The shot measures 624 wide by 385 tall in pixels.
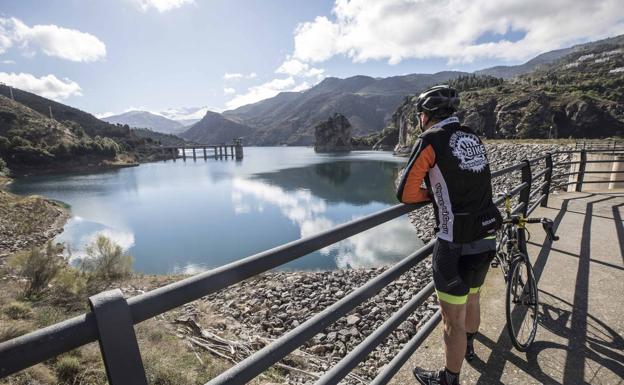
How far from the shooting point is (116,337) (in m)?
1.02

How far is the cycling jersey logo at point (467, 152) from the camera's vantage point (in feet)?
7.58

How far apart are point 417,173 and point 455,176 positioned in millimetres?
261

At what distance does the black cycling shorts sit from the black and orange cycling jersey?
62 millimetres

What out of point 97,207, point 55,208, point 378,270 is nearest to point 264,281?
point 378,270

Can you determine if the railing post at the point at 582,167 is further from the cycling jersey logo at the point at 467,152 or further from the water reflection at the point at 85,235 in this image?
the water reflection at the point at 85,235

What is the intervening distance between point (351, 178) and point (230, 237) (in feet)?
133

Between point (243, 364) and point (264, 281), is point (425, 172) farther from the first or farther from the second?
point (264, 281)

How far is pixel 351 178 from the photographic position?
212 feet

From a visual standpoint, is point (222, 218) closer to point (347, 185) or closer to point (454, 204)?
point (347, 185)

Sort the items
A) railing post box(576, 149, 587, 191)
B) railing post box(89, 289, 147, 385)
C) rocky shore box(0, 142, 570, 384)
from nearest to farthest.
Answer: railing post box(89, 289, 147, 385) < rocky shore box(0, 142, 570, 384) < railing post box(576, 149, 587, 191)

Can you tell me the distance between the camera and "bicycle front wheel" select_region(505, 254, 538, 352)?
3.23 metres

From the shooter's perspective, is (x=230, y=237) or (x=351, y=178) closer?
(x=230, y=237)

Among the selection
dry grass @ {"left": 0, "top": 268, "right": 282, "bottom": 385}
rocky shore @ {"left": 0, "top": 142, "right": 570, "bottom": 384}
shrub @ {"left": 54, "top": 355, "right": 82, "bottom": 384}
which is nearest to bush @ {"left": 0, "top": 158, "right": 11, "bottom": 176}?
rocky shore @ {"left": 0, "top": 142, "right": 570, "bottom": 384}

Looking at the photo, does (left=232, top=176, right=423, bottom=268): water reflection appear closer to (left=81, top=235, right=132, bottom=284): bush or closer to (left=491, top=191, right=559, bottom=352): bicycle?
(left=491, top=191, right=559, bottom=352): bicycle
